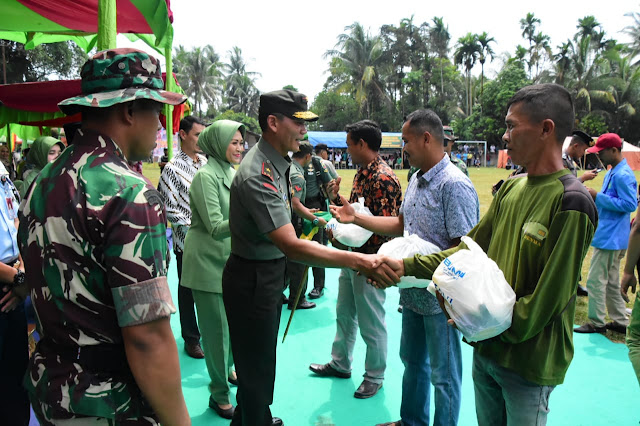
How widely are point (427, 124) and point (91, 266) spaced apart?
215 centimetres

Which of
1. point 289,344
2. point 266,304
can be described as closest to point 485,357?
point 266,304

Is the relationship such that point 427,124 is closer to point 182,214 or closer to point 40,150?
point 182,214

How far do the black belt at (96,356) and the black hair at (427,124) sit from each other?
2.15 meters

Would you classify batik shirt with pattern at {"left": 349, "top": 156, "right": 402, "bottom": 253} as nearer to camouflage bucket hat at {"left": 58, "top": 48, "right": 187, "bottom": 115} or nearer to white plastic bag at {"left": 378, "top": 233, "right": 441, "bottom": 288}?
white plastic bag at {"left": 378, "top": 233, "right": 441, "bottom": 288}

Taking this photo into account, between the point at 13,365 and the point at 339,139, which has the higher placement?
the point at 339,139

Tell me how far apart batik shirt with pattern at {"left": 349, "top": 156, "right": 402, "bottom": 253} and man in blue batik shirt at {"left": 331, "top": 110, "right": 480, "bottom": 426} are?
0.66m

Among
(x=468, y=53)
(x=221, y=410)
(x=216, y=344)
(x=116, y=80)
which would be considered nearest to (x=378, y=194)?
(x=216, y=344)

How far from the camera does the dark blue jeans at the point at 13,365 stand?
2518mm

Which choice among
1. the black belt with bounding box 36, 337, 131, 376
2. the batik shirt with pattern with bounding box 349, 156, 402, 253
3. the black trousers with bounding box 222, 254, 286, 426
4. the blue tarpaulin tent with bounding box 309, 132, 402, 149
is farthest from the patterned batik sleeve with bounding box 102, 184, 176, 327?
the blue tarpaulin tent with bounding box 309, 132, 402, 149

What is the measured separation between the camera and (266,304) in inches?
101

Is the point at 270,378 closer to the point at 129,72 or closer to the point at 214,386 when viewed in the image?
the point at 214,386

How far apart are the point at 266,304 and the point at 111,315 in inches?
50.4

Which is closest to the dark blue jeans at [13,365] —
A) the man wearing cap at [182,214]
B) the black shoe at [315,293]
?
the man wearing cap at [182,214]

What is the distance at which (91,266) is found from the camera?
1309mm
